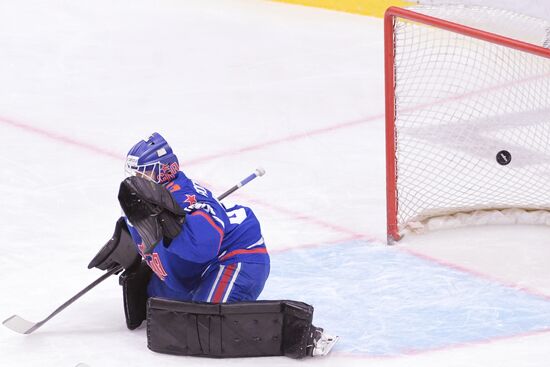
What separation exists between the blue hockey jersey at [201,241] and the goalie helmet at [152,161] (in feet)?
0.13

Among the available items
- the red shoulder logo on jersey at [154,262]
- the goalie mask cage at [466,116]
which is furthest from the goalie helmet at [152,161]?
the goalie mask cage at [466,116]

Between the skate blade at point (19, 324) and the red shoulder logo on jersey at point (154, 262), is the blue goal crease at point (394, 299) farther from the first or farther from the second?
the skate blade at point (19, 324)

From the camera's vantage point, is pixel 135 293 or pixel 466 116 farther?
pixel 466 116

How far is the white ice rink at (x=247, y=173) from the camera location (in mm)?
3955

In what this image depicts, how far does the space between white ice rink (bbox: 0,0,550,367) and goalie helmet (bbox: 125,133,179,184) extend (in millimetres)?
513

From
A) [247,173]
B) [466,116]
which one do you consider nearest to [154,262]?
[247,173]

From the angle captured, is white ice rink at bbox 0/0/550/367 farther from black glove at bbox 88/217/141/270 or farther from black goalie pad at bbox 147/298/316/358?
black glove at bbox 88/217/141/270

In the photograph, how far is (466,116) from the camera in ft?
18.4

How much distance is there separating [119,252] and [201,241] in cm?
40

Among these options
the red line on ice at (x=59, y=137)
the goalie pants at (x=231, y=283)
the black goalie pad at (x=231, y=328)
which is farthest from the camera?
the red line on ice at (x=59, y=137)

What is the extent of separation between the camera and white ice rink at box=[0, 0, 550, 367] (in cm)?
396

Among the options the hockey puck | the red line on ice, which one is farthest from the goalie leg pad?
the red line on ice

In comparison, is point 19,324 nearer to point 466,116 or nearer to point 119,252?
point 119,252

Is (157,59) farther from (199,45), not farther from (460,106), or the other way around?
(460,106)
